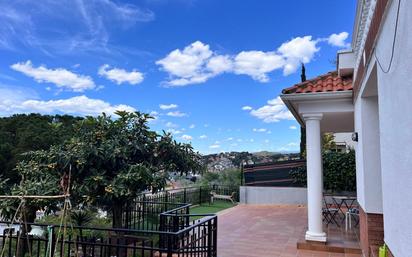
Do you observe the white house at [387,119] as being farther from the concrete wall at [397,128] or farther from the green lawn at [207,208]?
the green lawn at [207,208]

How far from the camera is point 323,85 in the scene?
684cm

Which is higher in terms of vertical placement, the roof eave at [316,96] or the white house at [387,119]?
the roof eave at [316,96]

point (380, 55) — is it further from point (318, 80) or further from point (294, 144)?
point (294, 144)

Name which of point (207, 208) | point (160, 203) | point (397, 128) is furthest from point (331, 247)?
point (207, 208)

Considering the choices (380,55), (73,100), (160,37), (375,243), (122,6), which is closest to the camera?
(380,55)

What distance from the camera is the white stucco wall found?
195 cm

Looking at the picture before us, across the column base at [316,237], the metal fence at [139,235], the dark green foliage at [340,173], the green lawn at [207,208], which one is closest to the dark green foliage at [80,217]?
the metal fence at [139,235]

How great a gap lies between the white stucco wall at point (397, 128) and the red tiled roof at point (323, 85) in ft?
12.0

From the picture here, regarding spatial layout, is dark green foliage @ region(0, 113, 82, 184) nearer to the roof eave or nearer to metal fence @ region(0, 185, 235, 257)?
metal fence @ region(0, 185, 235, 257)

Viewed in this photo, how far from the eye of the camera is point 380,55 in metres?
2.90

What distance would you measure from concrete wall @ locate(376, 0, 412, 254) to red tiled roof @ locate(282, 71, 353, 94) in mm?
3669

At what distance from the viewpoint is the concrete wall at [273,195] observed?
13758 millimetres

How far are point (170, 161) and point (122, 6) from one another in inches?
244

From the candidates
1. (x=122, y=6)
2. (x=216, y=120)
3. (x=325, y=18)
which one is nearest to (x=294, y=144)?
(x=216, y=120)
